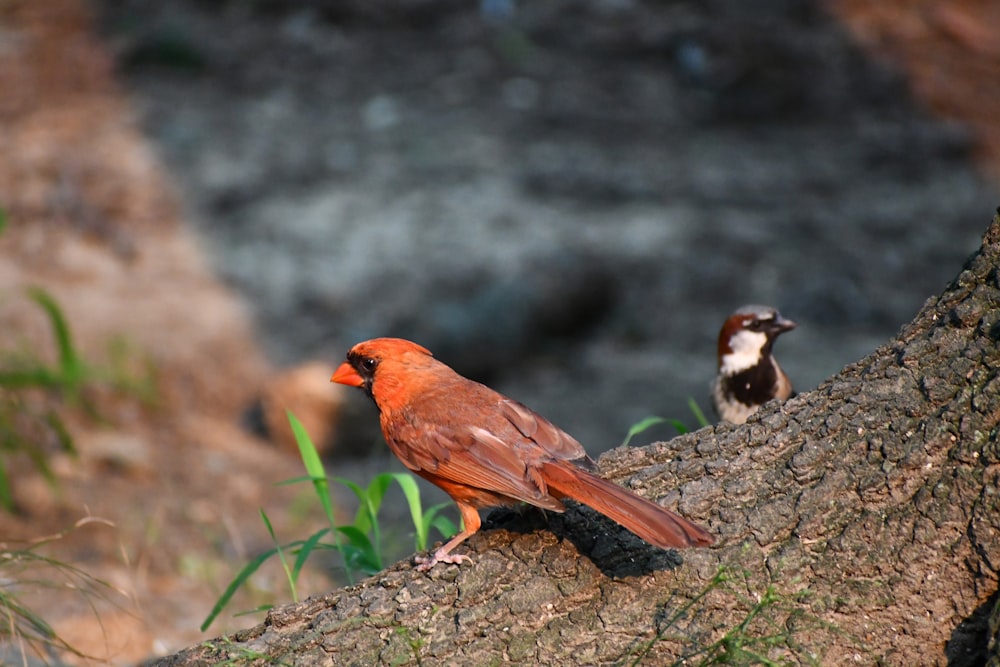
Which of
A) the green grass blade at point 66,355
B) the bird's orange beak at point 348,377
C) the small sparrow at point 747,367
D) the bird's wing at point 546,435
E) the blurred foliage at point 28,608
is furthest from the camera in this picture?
the green grass blade at point 66,355

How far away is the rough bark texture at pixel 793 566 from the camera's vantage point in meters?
2.52

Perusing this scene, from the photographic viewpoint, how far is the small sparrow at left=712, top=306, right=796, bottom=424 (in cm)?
480

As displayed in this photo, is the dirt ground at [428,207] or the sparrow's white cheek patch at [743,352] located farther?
the dirt ground at [428,207]

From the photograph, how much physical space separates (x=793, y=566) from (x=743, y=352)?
244cm

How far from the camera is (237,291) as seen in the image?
757cm

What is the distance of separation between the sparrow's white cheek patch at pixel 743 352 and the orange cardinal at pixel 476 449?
1.91 meters

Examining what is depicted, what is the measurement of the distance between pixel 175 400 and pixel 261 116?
3.22 m

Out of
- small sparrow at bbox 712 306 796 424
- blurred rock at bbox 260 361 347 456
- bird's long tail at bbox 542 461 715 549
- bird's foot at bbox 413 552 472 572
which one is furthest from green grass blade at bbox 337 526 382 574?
blurred rock at bbox 260 361 347 456

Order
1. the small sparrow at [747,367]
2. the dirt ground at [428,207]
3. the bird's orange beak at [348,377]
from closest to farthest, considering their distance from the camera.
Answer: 1. the bird's orange beak at [348,377]
2. the small sparrow at [747,367]
3. the dirt ground at [428,207]

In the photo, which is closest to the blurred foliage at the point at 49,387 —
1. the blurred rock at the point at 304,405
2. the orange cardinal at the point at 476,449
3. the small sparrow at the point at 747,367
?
the blurred rock at the point at 304,405

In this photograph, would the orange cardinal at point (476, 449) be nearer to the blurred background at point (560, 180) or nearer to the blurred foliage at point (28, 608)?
the blurred foliage at point (28, 608)

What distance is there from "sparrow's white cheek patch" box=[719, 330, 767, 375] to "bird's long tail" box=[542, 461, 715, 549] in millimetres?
2208

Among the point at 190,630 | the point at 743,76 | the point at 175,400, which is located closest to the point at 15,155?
the point at 175,400

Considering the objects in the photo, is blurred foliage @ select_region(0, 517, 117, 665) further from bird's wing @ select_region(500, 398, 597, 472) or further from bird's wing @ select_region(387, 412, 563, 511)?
bird's wing @ select_region(500, 398, 597, 472)
